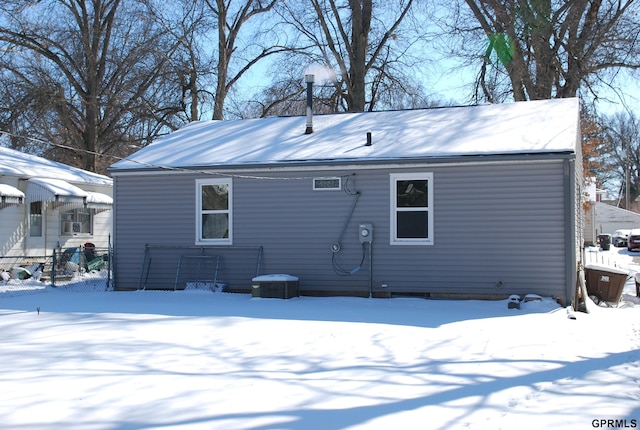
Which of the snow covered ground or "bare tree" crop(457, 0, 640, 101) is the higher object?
"bare tree" crop(457, 0, 640, 101)

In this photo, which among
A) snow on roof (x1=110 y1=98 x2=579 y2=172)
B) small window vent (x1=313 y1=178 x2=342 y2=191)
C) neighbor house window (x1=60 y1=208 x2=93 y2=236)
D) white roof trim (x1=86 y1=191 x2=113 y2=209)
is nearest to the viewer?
snow on roof (x1=110 y1=98 x2=579 y2=172)

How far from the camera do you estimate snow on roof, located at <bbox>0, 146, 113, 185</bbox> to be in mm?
18000

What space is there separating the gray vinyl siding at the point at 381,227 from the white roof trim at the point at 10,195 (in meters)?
4.17

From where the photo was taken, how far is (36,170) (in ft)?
62.1

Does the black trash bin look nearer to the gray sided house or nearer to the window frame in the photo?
the gray sided house

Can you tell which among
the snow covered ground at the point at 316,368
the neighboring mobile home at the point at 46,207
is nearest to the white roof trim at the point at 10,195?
the neighboring mobile home at the point at 46,207

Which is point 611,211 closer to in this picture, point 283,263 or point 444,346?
point 283,263

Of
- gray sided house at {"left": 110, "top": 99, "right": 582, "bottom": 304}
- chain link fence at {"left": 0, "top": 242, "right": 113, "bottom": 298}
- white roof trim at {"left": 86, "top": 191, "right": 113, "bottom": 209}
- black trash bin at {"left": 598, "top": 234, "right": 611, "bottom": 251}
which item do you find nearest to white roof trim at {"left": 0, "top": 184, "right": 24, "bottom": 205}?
chain link fence at {"left": 0, "top": 242, "right": 113, "bottom": 298}

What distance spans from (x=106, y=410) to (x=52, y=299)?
822cm

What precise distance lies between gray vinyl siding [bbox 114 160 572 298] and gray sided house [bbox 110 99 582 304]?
2cm

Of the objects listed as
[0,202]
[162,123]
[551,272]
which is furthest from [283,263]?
[162,123]

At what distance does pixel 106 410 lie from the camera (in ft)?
16.9

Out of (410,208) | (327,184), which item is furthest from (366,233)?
(327,184)

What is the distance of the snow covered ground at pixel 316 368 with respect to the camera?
16.7ft
